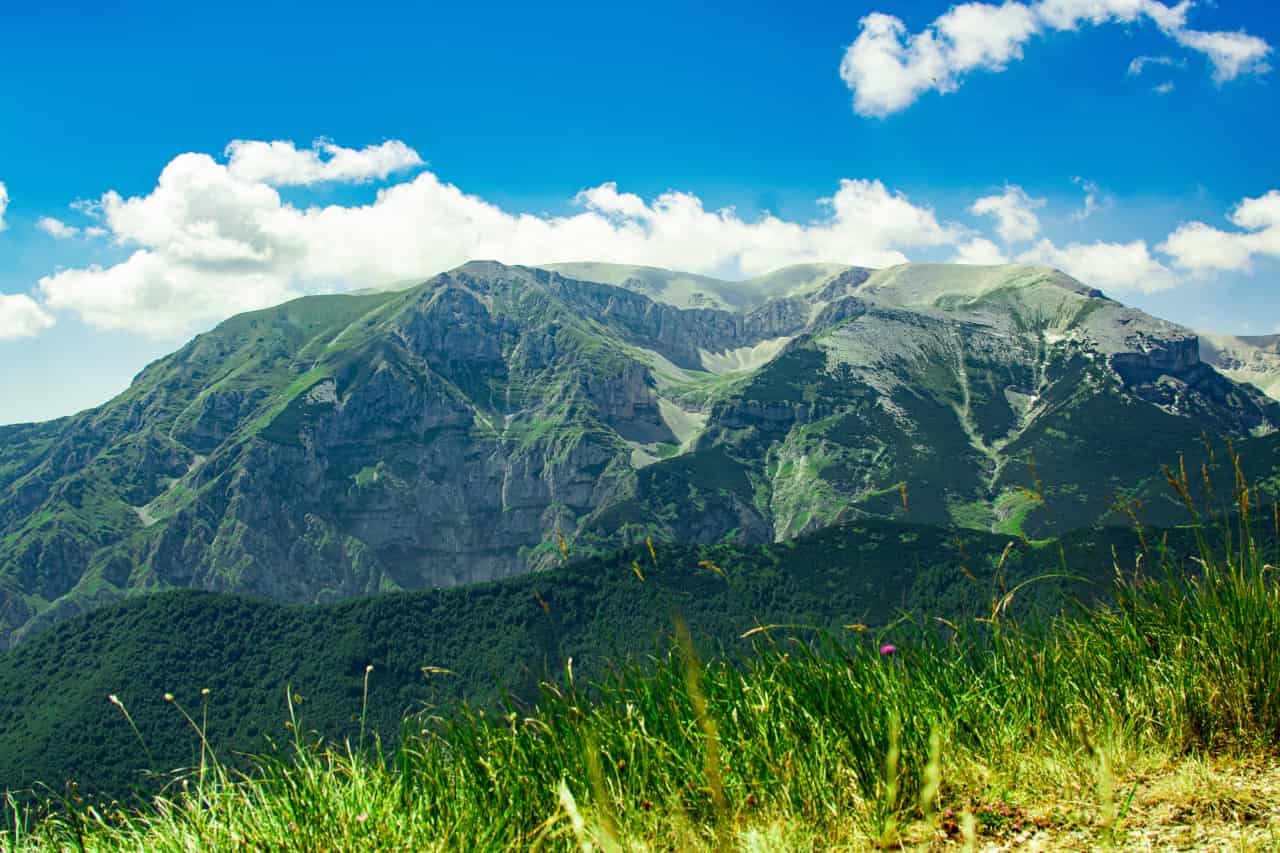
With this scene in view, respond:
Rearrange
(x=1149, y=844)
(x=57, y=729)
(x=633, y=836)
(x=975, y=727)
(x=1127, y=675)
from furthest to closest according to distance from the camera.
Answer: (x=57, y=729)
(x=1127, y=675)
(x=975, y=727)
(x=633, y=836)
(x=1149, y=844)

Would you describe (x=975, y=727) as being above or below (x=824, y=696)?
below

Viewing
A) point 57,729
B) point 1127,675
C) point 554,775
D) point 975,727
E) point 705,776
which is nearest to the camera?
point 705,776

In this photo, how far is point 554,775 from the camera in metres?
4.20

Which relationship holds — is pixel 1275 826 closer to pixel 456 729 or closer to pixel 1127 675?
pixel 1127 675

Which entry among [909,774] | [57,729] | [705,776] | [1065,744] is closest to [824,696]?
[909,774]

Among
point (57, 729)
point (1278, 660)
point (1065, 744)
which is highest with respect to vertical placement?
point (1278, 660)

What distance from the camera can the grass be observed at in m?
3.49

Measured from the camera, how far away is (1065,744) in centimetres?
424

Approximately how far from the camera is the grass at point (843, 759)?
11.4 ft

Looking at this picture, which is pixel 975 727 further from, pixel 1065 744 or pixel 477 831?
pixel 477 831

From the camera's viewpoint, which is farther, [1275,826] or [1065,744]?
[1065,744]

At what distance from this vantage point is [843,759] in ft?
13.1

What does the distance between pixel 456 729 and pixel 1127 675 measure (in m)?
4.08

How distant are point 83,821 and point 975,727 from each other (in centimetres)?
466
